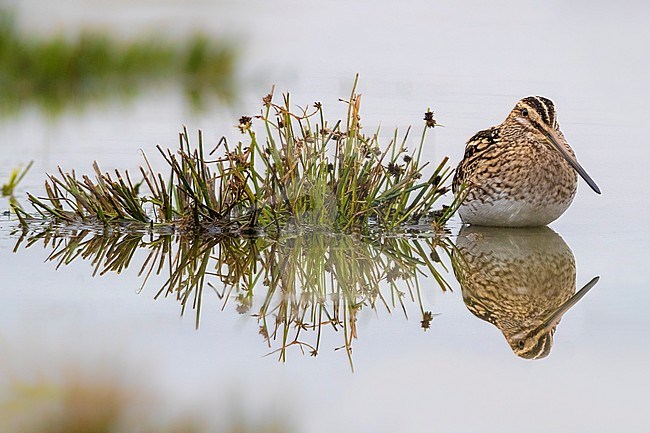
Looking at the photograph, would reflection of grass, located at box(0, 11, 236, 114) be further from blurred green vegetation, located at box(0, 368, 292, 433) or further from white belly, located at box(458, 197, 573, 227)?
blurred green vegetation, located at box(0, 368, 292, 433)

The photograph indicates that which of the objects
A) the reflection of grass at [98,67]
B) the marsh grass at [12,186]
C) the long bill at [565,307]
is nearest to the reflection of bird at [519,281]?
the long bill at [565,307]

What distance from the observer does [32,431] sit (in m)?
5.11

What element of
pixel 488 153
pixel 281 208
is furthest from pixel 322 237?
pixel 488 153

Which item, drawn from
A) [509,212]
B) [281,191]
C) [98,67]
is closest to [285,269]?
[281,191]

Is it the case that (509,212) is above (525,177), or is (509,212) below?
below

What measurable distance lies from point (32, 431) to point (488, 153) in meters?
4.94

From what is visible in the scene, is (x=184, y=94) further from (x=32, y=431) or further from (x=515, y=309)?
(x=32, y=431)

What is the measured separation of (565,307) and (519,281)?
48cm

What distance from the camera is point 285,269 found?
755 cm

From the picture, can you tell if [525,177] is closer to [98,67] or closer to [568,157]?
[568,157]

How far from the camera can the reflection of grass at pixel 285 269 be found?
670 cm

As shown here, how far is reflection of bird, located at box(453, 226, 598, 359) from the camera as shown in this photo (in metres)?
6.56

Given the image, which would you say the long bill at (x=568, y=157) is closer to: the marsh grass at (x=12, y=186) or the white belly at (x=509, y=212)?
the white belly at (x=509, y=212)

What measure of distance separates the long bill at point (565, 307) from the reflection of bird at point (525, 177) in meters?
1.48
